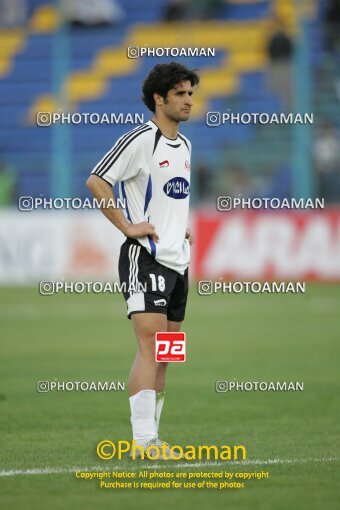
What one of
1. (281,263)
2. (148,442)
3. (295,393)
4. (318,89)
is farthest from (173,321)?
(318,89)

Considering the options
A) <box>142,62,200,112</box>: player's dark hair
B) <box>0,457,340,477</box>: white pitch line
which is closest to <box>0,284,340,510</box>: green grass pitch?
<box>0,457,340,477</box>: white pitch line

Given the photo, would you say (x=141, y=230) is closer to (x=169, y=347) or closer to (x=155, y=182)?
(x=155, y=182)

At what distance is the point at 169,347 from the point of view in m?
7.41

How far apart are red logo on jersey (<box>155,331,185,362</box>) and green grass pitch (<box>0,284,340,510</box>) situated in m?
0.72

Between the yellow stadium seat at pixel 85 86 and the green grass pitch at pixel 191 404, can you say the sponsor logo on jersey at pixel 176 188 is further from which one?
the yellow stadium seat at pixel 85 86

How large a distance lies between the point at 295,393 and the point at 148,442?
3.82m

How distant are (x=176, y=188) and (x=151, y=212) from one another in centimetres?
23

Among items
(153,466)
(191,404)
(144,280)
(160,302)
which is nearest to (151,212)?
(144,280)

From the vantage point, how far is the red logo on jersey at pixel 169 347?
7.37 m

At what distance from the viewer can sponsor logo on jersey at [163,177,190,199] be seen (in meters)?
7.42

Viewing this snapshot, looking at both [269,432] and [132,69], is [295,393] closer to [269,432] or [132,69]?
[269,432]

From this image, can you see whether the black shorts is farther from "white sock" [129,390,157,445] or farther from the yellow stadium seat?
the yellow stadium seat

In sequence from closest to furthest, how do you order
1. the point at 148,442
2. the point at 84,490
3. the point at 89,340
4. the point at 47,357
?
the point at 84,490 → the point at 148,442 → the point at 47,357 → the point at 89,340

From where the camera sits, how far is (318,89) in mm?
26703
